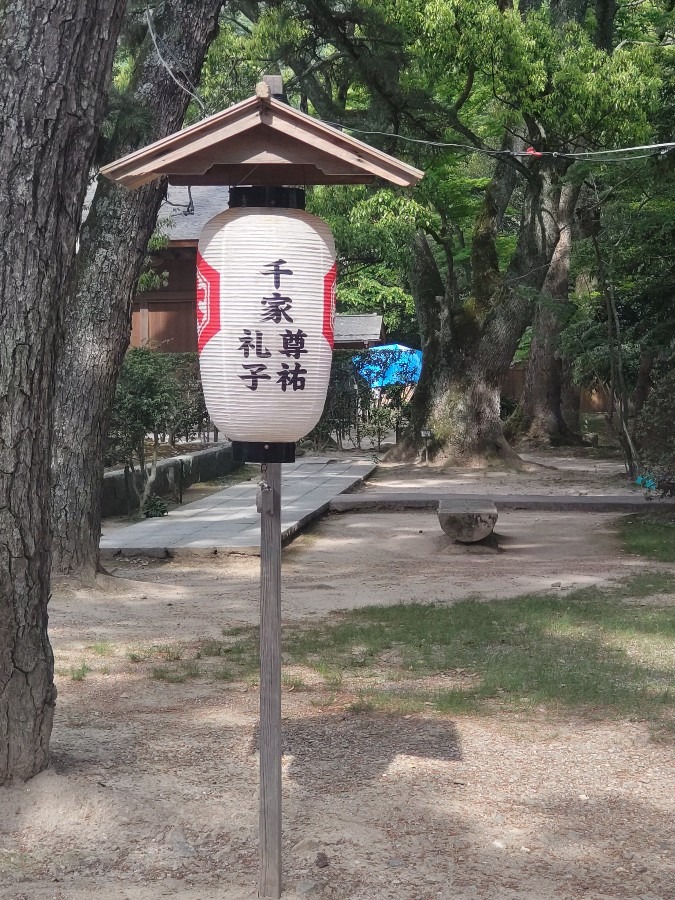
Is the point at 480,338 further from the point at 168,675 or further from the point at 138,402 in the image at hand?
the point at 168,675

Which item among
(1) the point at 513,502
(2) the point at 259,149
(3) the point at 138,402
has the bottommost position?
(1) the point at 513,502

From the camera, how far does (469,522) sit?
11344 millimetres

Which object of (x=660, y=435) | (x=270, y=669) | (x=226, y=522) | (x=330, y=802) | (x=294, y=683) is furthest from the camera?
(x=226, y=522)

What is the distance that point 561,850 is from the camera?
13.6 feet

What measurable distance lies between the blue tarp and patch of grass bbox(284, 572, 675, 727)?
1534 centimetres

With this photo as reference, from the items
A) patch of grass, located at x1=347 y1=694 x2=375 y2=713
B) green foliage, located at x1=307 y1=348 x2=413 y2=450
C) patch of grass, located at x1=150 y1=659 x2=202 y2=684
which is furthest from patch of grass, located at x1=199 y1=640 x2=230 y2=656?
green foliage, located at x1=307 y1=348 x2=413 y2=450

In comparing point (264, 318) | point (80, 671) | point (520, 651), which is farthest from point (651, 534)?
point (264, 318)

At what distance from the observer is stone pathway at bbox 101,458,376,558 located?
11219mm

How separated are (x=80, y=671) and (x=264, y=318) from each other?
3.54 metres

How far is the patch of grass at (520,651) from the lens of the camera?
6016 mm

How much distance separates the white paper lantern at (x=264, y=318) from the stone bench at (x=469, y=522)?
24.7ft

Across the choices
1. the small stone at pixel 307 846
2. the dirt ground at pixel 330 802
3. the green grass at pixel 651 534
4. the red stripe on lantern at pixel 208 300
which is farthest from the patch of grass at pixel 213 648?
the green grass at pixel 651 534

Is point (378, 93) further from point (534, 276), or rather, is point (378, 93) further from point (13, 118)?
point (13, 118)

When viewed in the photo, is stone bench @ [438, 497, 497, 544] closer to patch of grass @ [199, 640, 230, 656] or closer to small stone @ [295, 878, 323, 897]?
patch of grass @ [199, 640, 230, 656]
